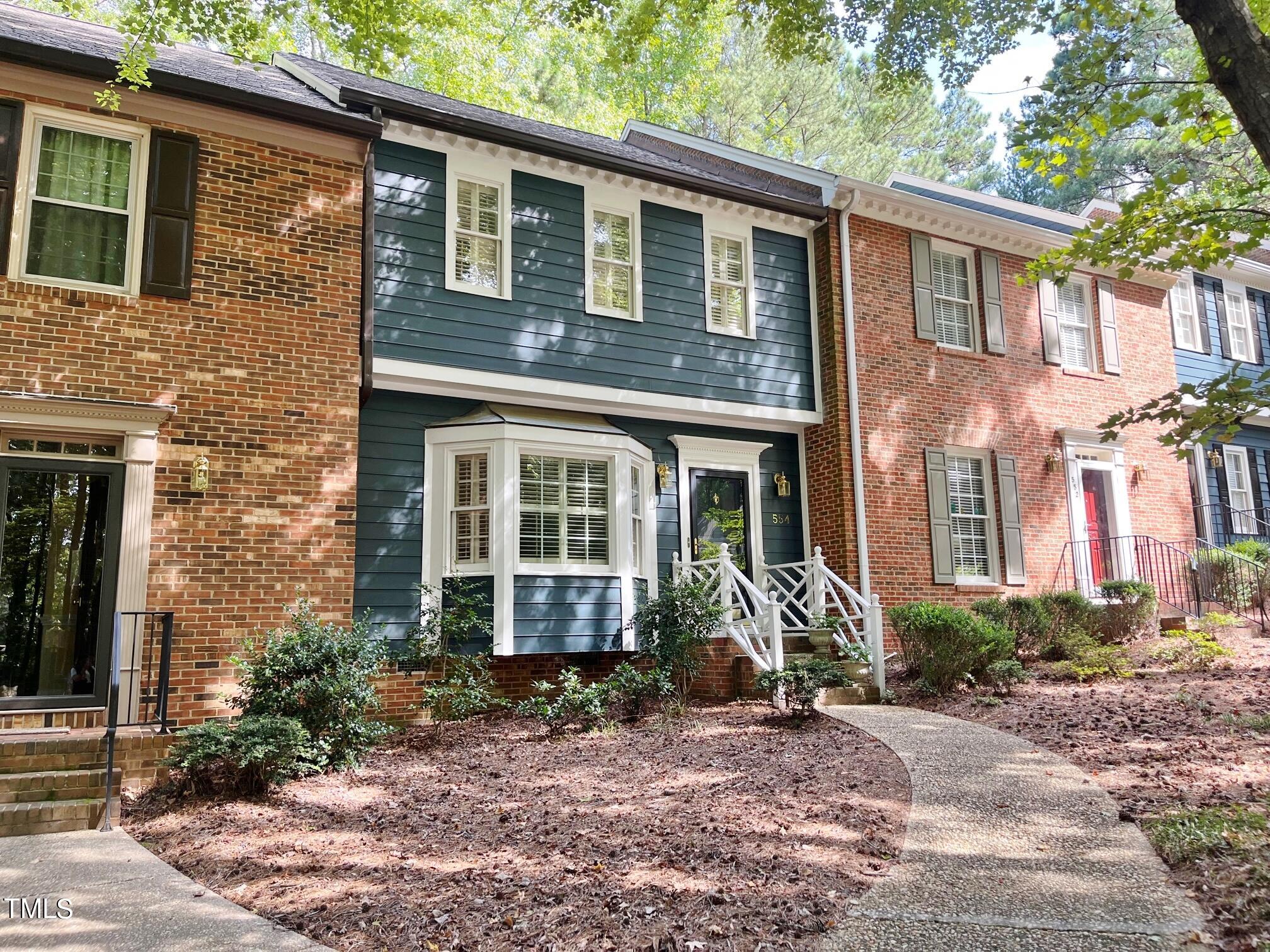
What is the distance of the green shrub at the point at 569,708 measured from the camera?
8.15 meters

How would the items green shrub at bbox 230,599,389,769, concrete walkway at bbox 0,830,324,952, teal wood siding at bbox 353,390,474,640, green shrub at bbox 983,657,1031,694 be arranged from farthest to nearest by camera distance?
teal wood siding at bbox 353,390,474,640
green shrub at bbox 983,657,1031,694
green shrub at bbox 230,599,389,769
concrete walkway at bbox 0,830,324,952

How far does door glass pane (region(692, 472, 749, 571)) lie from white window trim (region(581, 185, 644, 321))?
2.30 m

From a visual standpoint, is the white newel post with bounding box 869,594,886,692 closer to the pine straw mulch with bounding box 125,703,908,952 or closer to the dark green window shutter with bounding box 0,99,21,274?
the pine straw mulch with bounding box 125,703,908,952

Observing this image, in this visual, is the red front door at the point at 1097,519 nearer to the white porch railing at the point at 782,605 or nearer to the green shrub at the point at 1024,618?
the green shrub at the point at 1024,618

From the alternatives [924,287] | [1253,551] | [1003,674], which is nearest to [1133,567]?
[1253,551]

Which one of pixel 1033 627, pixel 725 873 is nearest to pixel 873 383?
pixel 1033 627

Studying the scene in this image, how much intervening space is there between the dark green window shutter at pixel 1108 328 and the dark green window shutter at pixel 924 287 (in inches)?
141

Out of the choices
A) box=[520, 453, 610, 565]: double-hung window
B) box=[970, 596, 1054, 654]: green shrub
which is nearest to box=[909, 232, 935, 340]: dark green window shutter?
box=[970, 596, 1054, 654]: green shrub

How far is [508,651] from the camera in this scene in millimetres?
9273

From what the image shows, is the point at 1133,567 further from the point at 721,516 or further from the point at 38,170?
the point at 38,170

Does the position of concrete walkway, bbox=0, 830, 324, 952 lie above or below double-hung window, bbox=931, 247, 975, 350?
below

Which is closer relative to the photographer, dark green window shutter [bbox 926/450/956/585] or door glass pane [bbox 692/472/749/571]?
door glass pane [bbox 692/472/749/571]

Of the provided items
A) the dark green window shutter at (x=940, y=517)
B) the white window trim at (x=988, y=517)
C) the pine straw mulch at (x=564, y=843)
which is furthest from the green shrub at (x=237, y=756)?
the white window trim at (x=988, y=517)

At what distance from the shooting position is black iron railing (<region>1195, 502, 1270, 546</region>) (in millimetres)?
15531
